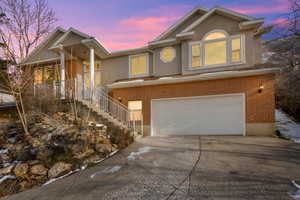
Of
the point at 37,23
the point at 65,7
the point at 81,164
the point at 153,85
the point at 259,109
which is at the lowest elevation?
the point at 81,164

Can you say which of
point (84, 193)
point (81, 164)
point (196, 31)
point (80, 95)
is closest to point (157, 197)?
point (84, 193)

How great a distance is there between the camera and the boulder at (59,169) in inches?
166

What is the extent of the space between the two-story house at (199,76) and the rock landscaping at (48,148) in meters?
2.76

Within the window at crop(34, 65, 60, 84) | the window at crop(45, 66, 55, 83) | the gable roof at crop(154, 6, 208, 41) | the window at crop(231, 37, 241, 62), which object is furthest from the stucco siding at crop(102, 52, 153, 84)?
the window at crop(231, 37, 241, 62)

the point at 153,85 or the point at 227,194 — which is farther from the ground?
the point at 153,85

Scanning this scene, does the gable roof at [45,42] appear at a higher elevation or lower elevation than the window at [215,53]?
higher

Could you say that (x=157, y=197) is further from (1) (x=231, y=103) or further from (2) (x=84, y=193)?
(1) (x=231, y=103)

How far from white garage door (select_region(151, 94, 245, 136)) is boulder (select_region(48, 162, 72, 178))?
492cm

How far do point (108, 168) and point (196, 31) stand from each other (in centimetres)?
851

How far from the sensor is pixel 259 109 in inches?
288

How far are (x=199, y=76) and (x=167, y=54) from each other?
2933 mm

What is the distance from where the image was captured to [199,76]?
8.02 metres

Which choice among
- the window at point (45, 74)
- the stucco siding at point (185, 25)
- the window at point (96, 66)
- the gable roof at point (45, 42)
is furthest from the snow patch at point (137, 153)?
the gable roof at point (45, 42)

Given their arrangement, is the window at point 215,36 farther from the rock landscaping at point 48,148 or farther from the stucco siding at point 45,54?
the stucco siding at point 45,54
